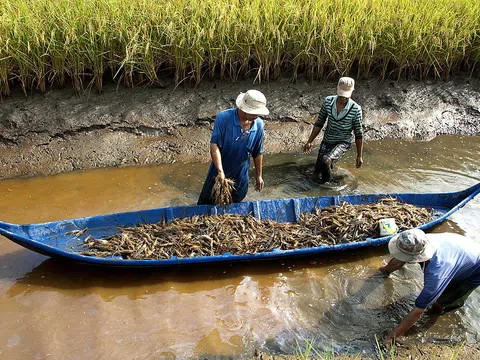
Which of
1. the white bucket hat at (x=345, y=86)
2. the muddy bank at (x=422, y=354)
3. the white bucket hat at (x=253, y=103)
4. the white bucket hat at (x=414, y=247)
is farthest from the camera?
the white bucket hat at (x=345, y=86)

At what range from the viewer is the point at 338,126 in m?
5.85

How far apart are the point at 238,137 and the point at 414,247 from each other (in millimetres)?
2015

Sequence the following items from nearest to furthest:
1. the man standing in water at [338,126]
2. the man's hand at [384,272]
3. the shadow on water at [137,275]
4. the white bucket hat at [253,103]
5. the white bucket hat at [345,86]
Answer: the white bucket hat at [253,103] → the shadow on water at [137,275] → the man's hand at [384,272] → the white bucket hat at [345,86] → the man standing in water at [338,126]

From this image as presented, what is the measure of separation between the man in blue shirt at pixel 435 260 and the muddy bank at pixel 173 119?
3889 mm

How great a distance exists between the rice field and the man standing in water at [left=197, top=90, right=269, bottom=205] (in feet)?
8.97

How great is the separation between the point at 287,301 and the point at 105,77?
4.99 m

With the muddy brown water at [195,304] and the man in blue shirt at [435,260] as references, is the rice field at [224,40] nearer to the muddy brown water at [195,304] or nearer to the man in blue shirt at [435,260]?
the muddy brown water at [195,304]

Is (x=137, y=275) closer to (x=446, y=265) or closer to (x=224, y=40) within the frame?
(x=446, y=265)

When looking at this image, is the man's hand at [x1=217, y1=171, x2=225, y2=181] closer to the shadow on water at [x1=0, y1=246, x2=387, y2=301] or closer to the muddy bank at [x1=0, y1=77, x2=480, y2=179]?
the shadow on water at [x1=0, y1=246, x2=387, y2=301]

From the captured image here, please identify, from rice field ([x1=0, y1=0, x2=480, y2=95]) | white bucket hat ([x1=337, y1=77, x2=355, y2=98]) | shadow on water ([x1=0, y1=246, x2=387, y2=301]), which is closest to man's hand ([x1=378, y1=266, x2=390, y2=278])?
shadow on water ([x1=0, y1=246, x2=387, y2=301])

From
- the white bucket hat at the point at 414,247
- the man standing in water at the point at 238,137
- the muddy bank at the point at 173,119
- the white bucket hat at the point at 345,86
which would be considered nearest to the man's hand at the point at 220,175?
the man standing in water at the point at 238,137

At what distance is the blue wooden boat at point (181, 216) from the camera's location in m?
4.16

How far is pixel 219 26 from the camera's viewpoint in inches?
274

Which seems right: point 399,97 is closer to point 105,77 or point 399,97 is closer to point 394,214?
point 394,214
